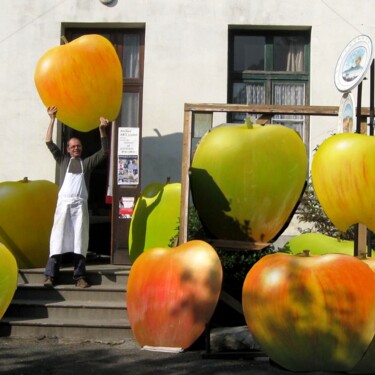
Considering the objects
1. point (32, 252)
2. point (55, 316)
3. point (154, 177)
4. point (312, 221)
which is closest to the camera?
point (55, 316)

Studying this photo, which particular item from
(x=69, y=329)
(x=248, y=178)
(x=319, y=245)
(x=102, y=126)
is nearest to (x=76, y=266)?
(x=69, y=329)

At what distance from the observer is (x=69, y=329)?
18.3 feet

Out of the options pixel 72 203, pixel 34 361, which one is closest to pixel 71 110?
pixel 72 203

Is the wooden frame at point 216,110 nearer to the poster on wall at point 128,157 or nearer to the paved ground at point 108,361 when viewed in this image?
the paved ground at point 108,361

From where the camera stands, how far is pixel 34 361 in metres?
4.77

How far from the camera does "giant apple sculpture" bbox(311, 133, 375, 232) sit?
4.41 m

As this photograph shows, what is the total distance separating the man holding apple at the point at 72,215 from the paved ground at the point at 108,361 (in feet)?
2.79

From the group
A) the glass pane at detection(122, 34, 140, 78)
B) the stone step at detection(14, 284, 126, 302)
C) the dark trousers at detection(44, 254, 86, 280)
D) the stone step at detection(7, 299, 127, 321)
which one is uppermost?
the glass pane at detection(122, 34, 140, 78)

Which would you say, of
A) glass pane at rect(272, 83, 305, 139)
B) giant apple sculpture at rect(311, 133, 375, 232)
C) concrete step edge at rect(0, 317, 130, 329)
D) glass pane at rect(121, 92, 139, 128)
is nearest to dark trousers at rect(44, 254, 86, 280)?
concrete step edge at rect(0, 317, 130, 329)

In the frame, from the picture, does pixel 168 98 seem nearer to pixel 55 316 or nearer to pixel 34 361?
pixel 55 316

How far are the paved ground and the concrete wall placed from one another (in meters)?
3.24

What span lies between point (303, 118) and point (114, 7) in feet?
9.61

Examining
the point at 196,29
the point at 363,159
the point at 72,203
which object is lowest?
the point at 72,203

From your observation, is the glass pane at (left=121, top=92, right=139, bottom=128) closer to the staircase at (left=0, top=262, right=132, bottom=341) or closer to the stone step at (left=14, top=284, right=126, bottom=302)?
the staircase at (left=0, top=262, right=132, bottom=341)
